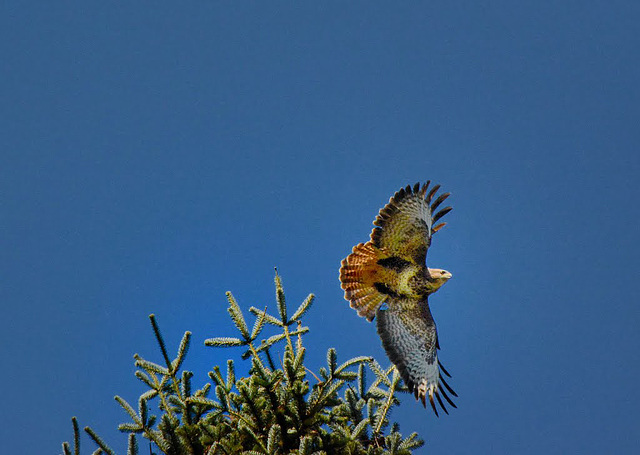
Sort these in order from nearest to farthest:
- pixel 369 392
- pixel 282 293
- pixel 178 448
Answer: pixel 178 448
pixel 282 293
pixel 369 392

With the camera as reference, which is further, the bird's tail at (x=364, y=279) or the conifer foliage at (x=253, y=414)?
the bird's tail at (x=364, y=279)

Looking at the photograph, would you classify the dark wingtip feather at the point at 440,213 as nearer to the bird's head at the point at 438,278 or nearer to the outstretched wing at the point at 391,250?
the outstretched wing at the point at 391,250

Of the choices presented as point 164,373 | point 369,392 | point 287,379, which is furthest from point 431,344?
point 164,373

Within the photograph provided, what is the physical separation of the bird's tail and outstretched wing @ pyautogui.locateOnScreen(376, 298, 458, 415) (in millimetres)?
175

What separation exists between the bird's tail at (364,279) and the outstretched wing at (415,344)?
0.58 ft

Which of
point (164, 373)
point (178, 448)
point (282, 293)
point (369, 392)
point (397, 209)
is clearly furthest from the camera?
point (397, 209)

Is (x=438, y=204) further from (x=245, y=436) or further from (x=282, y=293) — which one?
(x=245, y=436)

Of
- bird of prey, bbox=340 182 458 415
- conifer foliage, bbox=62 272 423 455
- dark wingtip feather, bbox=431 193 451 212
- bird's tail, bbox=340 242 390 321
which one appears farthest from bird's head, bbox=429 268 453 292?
conifer foliage, bbox=62 272 423 455

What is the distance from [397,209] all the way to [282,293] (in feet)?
9.51

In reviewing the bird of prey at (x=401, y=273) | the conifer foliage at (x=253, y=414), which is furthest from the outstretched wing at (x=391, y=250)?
the conifer foliage at (x=253, y=414)

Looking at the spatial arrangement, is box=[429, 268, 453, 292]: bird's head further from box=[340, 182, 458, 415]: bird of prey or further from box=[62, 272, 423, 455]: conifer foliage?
box=[62, 272, 423, 455]: conifer foliage

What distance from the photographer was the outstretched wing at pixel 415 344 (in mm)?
6434

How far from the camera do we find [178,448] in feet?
13.0

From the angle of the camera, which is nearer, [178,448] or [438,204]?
[178,448]
